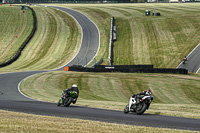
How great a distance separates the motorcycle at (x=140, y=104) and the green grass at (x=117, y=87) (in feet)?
37.8

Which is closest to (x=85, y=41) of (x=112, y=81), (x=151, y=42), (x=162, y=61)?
(x=151, y=42)

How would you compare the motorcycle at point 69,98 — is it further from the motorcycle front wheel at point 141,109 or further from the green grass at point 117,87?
the green grass at point 117,87

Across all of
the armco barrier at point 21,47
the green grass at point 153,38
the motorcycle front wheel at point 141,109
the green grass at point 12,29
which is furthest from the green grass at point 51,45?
the motorcycle front wheel at point 141,109

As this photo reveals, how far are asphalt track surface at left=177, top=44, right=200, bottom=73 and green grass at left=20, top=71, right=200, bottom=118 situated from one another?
44.2 ft

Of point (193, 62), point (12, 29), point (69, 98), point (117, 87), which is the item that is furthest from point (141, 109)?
point (12, 29)

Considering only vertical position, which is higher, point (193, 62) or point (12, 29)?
point (12, 29)

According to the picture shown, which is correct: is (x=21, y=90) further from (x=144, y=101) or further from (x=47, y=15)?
(x=47, y=15)

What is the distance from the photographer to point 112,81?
4128cm

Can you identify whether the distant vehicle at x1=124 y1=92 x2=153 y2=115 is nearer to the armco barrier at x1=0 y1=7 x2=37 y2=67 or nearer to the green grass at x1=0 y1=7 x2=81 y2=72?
the green grass at x1=0 y1=7 x2=81 y2=72

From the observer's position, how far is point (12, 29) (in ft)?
299

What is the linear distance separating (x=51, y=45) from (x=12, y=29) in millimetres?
18420

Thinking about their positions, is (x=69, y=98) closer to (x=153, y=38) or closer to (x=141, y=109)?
(x=141, y=109)

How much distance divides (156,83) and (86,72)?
46.4 feet

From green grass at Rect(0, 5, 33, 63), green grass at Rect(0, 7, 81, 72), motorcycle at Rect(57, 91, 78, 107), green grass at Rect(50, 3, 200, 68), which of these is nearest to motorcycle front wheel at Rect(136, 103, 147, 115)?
motorcycle at Rect(57, 91, 78, 107)
